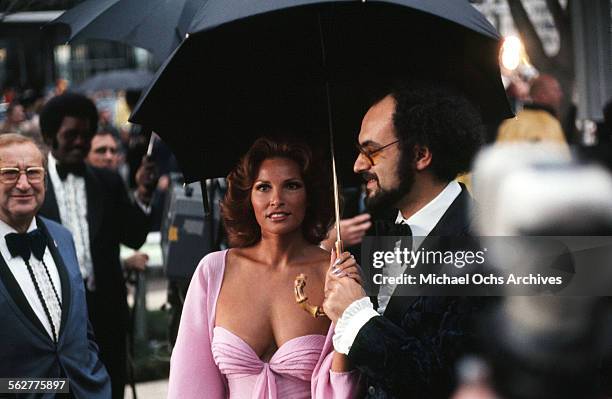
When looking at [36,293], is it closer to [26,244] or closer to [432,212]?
[26,244]

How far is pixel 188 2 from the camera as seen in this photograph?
4.81 meters

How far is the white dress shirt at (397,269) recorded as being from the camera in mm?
2725

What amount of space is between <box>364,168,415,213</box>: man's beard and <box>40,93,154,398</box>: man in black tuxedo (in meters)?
2.94

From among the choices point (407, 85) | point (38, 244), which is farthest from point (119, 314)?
point (407, 85)

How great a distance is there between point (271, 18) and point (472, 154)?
2.72ft

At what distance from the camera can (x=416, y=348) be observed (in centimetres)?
262

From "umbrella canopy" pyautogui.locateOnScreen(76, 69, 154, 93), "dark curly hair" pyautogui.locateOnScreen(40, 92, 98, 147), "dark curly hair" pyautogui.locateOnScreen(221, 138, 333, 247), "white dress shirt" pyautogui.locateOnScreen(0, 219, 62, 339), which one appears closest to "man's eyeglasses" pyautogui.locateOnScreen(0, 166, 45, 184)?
"white dress shirt" pyautogui.locateOnScreen(0, 219, 62, 339)

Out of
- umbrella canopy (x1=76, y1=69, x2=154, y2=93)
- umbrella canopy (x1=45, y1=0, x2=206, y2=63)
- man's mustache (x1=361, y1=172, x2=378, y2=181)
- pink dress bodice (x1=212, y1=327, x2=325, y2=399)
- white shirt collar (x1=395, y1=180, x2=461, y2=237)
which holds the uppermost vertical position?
umbrella canopy (x1=76, y1=69, x2=154, y2=93)

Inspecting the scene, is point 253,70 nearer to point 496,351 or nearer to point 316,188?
point 316,188

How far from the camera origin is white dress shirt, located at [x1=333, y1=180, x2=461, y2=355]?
2725mm

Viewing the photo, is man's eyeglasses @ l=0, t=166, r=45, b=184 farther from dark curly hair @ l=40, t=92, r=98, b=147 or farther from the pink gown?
dark curly hair @ l=40, t=92, r=98, b=147

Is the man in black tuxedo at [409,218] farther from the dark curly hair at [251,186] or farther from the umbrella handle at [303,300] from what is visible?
the dark curly hair at [251,186]

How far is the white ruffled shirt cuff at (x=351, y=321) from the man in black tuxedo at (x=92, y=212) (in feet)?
9.77

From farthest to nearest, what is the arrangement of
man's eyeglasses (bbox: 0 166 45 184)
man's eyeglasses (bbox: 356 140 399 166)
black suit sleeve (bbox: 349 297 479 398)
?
man's eyeglasses (bbox: 0 166 45 184), man's eyeglasses (bbox: 356 140 399 166), black suit sleeve (bbox: 349 297 479 398)
